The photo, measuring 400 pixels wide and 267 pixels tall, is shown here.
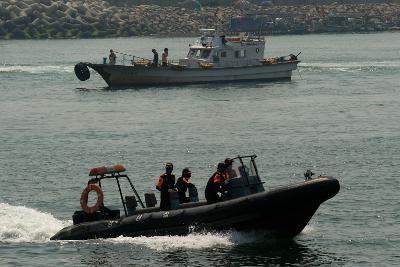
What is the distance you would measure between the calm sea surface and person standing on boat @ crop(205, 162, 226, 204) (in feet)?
3.41

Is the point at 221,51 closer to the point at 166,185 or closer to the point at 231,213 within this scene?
the point at 166,185

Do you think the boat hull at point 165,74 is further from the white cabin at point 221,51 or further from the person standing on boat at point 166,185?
the person standing on boat at point 166,185

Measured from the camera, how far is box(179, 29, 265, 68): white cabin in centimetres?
8438

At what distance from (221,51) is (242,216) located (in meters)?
52.8

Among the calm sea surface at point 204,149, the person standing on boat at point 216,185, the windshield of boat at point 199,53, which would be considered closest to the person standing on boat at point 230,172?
the person standing on boat at point 216,185

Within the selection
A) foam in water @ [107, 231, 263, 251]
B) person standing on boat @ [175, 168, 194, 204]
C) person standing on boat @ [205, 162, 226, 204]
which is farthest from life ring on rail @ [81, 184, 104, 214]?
person standing on boat @ [205, 162, 226, 204]

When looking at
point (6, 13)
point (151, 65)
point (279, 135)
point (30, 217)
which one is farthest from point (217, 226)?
point (6, 13)

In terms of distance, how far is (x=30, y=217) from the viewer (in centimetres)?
3631

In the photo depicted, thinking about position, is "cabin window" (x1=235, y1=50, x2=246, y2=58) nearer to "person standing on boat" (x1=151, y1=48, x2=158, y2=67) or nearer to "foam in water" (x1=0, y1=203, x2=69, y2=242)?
"person standing on boat" (x1=151, y1=48, x2=158, y2=67)

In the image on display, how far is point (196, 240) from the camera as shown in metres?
32.5

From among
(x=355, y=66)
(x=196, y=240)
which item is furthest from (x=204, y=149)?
(x=355, y=66)

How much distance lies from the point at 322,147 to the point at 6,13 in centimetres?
12388

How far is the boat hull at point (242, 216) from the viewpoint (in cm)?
3192

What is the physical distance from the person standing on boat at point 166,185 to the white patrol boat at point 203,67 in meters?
51.0
